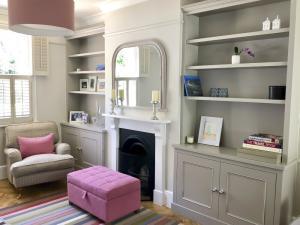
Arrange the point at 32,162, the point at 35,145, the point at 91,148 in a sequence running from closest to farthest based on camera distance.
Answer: the point at 32,162, the point at 35,145, the point at 91,148

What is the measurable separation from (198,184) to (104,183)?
3.38ft

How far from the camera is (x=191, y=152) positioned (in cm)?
301

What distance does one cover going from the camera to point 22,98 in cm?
448

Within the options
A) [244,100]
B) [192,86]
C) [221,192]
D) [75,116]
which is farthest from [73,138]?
[244,100]

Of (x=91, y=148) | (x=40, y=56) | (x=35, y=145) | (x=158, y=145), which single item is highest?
(x=40, y=56)

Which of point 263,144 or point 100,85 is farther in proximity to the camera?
point 100,85

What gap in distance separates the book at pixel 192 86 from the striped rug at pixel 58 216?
146 centimetres

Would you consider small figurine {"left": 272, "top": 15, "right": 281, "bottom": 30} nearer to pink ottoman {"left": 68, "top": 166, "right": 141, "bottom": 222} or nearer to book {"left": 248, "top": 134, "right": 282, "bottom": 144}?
book {"left": 248, "top": 134, "right": 282, "bottom": 144}

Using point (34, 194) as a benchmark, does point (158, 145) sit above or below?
above

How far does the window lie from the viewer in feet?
14.0

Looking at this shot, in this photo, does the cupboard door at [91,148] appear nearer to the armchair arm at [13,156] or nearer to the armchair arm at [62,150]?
the armchair arm at [62,150]

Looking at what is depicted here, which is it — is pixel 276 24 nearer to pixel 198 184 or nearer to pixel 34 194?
pixel 198 184

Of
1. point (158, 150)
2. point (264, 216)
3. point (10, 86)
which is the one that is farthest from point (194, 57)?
point (10, 86)

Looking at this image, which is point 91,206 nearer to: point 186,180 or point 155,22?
point 186,180
